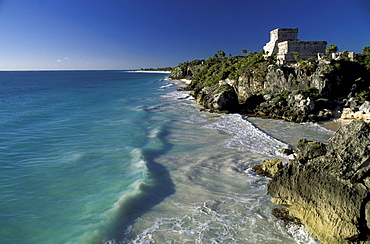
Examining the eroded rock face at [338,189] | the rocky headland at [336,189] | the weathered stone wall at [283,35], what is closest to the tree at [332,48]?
the weathered stone wall at [283,35]

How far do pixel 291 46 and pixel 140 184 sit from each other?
36.6 meters

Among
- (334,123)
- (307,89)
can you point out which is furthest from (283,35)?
(334,123)

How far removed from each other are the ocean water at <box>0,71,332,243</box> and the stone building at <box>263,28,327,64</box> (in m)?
18.9

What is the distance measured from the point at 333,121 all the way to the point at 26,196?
25.6m

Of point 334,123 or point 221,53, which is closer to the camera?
Result: point 334,123

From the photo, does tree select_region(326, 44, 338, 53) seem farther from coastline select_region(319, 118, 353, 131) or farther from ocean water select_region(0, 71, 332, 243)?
ocean water select_region(0, 71, 332, 243)

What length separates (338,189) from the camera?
6.95m

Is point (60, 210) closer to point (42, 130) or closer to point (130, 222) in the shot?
point (130, 222)

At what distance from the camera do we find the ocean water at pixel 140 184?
798 cm

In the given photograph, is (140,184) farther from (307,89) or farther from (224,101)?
(307,89)

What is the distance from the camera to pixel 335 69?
90.6ft

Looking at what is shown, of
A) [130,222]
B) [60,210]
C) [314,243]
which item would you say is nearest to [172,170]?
[130,222]

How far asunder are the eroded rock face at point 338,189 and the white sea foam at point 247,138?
7.00m

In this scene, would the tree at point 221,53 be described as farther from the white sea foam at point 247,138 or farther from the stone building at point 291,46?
the white sea foam at point 247,138
